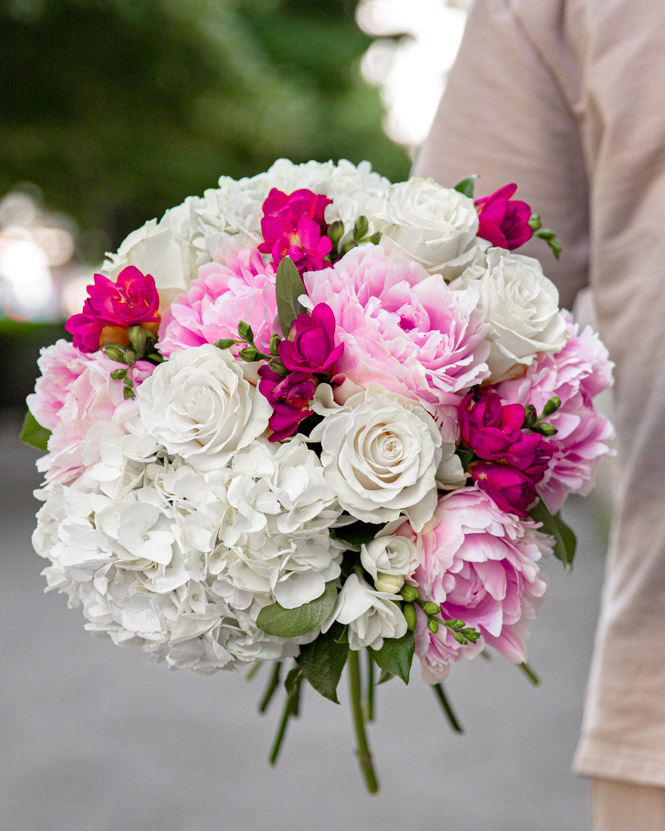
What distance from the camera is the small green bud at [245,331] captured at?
84 cm

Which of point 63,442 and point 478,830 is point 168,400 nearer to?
point 63,442

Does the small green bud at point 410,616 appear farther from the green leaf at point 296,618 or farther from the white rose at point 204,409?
the white rose at point 204,409

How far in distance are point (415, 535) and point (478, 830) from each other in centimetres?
288

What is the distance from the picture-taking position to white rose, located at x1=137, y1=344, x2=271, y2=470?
82 cm

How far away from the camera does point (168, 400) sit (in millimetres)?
841

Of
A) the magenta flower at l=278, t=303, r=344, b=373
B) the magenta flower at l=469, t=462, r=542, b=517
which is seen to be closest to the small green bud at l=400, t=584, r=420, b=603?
the magenta flower at l=469, t=462, r=542, b=517

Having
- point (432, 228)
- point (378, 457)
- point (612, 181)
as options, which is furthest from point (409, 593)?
point (612, 181)

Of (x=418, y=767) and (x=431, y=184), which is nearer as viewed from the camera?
(x=431, y=184)

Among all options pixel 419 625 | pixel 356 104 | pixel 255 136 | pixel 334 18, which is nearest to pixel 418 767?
pixel 419 625

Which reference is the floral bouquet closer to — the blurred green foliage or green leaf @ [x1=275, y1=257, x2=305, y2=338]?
green leaf @ [x1=275, y1=257, x2=305, y2=338]

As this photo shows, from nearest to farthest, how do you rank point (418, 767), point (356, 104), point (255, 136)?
point (418, 767), point (255, 136), point (356, 104)

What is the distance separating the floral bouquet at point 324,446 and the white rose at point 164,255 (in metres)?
0.02

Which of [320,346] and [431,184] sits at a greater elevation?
[431,184]

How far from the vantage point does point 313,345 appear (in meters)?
0.81
